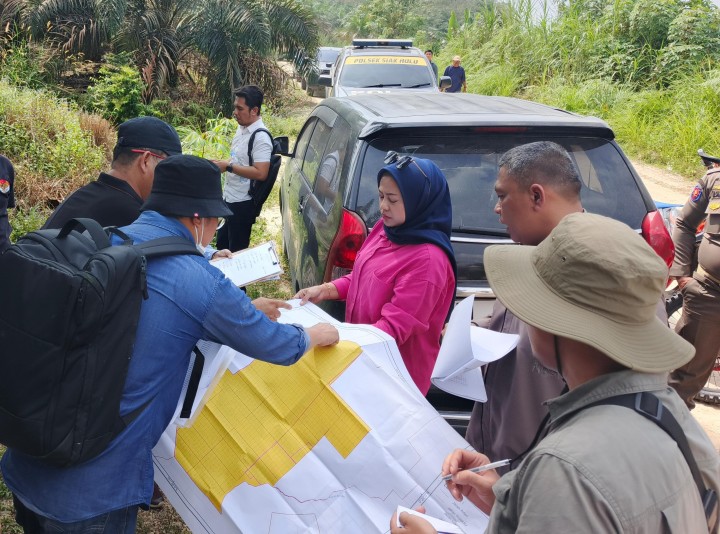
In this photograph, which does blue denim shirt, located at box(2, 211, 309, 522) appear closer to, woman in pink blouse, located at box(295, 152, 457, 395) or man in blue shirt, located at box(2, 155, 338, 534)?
man in blue shirt, located at box(2, 155, 338, 534)

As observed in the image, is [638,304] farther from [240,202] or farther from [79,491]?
[240,202]

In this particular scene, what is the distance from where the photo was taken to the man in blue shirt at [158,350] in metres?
1.93

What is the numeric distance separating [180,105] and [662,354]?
13977 mm

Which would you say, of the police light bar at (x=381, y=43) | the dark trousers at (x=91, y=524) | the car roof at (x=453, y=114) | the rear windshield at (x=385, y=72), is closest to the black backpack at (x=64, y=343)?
the dark trousers at (x=91, y=524)

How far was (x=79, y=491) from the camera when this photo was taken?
1.93 m

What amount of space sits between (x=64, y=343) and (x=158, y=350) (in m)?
Answer: 0.26

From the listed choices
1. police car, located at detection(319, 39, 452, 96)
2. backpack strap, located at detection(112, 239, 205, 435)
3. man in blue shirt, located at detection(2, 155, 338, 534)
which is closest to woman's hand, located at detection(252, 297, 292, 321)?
man in blue shirt, located at detection(2, 155, 338, 534)

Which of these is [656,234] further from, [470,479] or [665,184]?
[665,184]

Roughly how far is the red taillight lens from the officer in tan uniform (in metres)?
0.57

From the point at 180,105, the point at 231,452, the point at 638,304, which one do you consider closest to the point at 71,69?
the point at 180,105

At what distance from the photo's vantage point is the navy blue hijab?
2742 mm

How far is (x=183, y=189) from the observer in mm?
2080

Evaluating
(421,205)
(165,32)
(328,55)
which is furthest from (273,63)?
(421,205)

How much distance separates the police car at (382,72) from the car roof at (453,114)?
23.2ft
